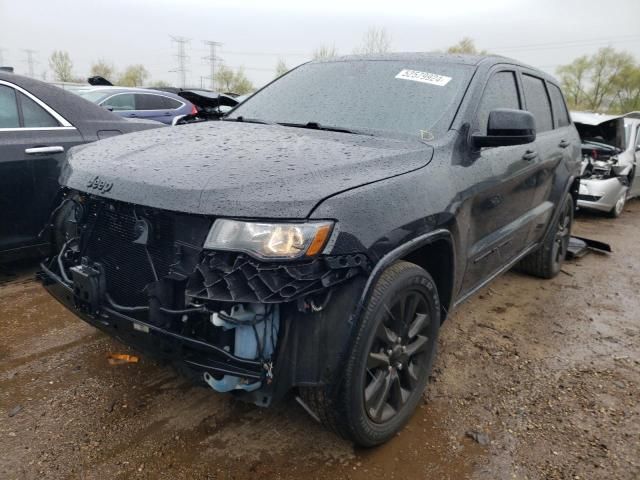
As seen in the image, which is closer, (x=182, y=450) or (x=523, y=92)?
(x=182, y=450)

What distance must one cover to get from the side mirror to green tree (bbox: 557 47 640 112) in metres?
55.8

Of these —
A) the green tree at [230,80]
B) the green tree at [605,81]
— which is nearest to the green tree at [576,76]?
the green tree at [605,81]

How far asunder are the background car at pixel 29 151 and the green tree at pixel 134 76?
68.6m

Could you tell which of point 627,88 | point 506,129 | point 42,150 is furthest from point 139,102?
point 627,88

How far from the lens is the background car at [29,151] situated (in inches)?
148

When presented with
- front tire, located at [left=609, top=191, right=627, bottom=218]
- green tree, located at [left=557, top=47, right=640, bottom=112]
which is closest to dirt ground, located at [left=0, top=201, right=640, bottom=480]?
front tire, located at [left=609, top=191, right=627, bottom=218]

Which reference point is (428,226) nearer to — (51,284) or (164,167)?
(164,167)

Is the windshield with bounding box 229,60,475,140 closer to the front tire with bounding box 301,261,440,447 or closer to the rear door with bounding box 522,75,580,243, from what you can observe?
the front tire with bounding box 301,261,440,447

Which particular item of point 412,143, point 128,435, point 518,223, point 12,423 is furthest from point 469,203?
point 12,423

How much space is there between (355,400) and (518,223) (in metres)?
2.09

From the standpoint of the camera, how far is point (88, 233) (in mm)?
2369

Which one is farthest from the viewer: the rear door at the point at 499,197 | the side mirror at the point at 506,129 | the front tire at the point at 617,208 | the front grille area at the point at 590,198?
the front tire at the point at 617,208

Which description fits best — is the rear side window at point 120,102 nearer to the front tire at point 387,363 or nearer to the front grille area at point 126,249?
the front grille area at point 126,249

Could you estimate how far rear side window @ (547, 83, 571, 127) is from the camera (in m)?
4.53
